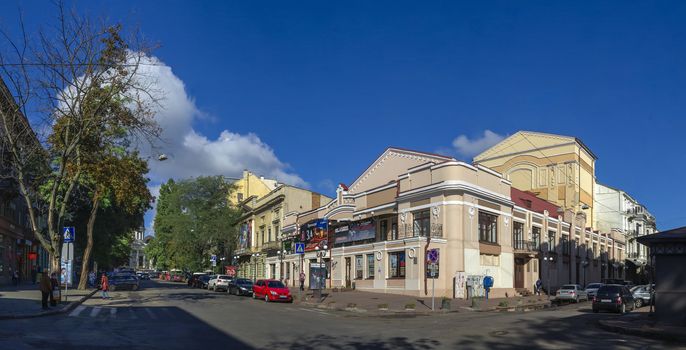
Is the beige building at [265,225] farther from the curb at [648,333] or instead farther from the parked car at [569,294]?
the curb at [648,333]

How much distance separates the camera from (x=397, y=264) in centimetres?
4297

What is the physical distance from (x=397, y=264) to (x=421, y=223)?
11.4 ft

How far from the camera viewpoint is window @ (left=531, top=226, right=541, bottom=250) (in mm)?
51062

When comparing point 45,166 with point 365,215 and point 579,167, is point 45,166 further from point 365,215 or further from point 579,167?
point 579,167

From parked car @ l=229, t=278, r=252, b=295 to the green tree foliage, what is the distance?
28.1 metres

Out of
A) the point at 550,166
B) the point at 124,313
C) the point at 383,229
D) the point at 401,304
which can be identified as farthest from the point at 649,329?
the point at 550,166

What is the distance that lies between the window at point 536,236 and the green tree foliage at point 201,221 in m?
38.6

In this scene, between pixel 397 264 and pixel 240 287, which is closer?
pixel 397 264

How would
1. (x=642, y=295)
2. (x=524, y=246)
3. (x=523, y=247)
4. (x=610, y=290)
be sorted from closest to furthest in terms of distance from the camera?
(x=610, y=290), (x=642, y=295), (x=523, y=247), (x=524, y=246)

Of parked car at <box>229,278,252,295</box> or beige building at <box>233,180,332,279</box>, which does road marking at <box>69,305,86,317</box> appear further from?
beige building at <box>233,180,332,279</box>

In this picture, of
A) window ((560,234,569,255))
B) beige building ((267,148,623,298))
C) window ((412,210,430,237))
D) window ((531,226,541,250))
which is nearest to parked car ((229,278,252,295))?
beige building ((267,148,623,298))

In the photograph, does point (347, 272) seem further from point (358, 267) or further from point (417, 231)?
point (417, 231)

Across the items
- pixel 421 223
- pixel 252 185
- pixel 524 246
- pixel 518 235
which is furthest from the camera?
pixel 252 185

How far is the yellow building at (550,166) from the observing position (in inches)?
2672
